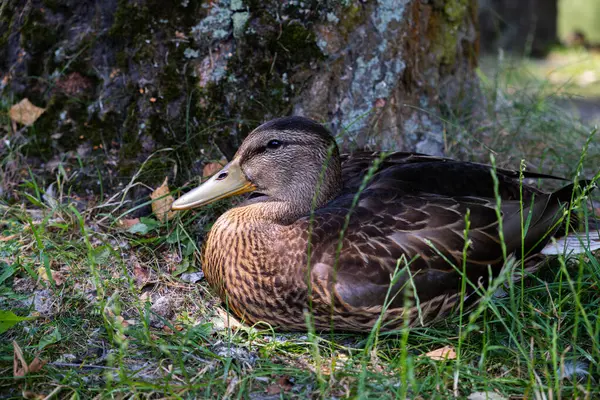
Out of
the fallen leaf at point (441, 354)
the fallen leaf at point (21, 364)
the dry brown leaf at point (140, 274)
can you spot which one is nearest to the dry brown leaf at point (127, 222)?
the dry brown leaf at point (140, 274)

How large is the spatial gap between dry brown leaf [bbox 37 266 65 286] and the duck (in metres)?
0.64

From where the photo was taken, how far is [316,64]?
11.4 ft

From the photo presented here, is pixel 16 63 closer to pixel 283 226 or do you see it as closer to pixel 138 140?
pixel 138 140

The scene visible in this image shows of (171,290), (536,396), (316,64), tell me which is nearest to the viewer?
(536,396)

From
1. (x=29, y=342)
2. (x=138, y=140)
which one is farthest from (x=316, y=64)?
(x=29, y=342)

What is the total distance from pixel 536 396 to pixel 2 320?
1.91 m

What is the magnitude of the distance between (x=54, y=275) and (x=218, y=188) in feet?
2.82

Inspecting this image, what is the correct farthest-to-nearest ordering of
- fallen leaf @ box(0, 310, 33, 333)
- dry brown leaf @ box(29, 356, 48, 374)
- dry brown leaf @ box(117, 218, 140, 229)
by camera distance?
dry brown leaf @ box(117, 218, 140, 229) < fallen leaf @ box(0, 310, 33, 333) < dry brown leaf @ box(29, 356, 48, 374)

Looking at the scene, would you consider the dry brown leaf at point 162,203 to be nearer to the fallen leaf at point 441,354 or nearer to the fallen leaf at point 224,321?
the fallen leaf at point 224,321

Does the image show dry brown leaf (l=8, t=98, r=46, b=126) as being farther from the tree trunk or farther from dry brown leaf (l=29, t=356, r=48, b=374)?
dry brown leaf (l=29, t=356, r=48, b=374)

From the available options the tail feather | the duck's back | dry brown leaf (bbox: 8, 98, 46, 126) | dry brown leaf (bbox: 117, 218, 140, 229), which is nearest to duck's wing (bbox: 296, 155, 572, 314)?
the duck's back

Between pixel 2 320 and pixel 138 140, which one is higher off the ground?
pixel 138 140

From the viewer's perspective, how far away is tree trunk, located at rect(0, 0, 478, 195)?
3385 millimetres

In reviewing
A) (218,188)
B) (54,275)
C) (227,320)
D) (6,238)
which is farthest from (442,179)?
(6,238)
